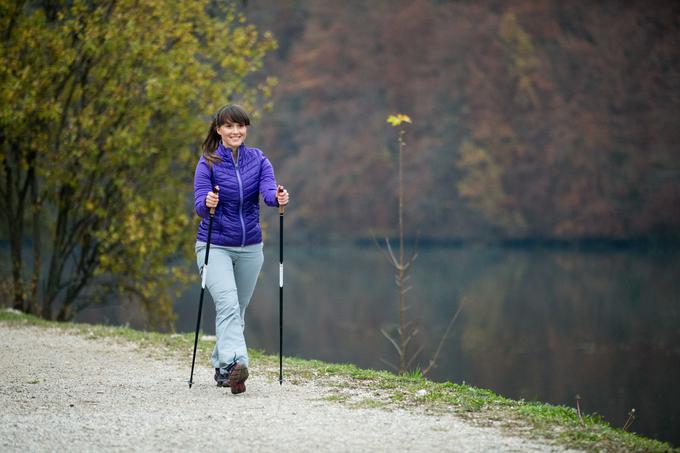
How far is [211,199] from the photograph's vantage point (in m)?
7.92

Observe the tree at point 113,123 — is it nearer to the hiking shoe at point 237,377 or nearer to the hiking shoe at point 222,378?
the hiking shoe at point 222,378

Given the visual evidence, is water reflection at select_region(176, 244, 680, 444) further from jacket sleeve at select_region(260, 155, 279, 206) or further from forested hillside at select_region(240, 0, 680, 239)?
Answer: forested hillside at select_region(240, 0, 680, 239)

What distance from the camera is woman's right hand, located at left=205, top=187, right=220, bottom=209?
26.0 feet

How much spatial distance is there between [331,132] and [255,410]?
61.0 m

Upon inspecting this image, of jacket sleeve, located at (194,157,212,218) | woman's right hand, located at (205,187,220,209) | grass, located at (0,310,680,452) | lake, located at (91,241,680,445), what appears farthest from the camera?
lake, located at (91,241,680,445)

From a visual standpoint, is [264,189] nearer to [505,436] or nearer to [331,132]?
[505,436]

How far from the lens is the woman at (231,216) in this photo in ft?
26.3

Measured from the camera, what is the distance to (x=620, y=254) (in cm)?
5150

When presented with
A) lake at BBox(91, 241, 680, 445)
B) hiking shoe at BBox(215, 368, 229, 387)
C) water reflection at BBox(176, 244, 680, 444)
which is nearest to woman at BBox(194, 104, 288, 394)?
hiking shoe at BBox(215, 368, 229, 387)

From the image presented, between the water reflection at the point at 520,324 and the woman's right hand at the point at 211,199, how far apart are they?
9.83m

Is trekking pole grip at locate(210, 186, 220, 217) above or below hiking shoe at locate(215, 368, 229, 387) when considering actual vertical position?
above

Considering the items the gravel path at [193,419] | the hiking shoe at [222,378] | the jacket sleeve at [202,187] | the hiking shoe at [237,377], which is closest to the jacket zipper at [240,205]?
the jacket sleeve at [202,187]

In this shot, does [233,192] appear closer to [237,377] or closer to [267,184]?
[267,184]

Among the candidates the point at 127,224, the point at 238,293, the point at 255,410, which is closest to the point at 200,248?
the point at 238,293
